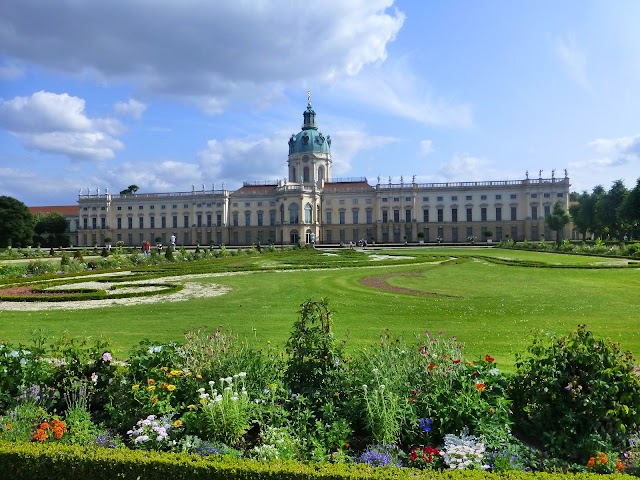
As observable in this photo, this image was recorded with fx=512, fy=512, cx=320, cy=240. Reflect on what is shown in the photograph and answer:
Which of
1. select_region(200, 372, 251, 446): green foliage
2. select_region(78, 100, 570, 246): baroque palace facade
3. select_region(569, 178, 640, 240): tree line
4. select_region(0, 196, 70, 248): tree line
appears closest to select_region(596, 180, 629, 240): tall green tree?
select_region(569, 178, 640, 240): tree line

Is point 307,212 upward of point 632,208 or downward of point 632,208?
upward

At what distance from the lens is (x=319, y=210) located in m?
82.1

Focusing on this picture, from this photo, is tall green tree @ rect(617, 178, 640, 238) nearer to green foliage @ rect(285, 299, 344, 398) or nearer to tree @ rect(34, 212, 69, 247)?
green foliage @ rect(285, 299, 344, 398)

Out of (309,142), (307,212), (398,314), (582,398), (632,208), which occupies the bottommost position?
(398,314)

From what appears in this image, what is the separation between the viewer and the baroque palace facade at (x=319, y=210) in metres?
77.8

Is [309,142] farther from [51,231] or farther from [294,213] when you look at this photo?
[51,231]

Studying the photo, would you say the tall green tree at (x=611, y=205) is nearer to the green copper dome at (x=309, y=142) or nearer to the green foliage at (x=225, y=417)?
the green copper dome at (x=309, y=142)

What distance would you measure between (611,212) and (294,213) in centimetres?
4316

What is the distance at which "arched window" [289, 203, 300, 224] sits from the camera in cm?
7950

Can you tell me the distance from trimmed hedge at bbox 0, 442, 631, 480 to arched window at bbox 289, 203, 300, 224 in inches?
2964

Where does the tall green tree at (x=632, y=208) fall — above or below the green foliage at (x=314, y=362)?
above

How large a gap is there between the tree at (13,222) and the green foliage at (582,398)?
7625cm

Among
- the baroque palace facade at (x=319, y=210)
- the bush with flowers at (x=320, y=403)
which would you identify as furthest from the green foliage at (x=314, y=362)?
the baroque palace facade at (x=319, y=210)

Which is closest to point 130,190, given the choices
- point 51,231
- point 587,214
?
point 51,231
